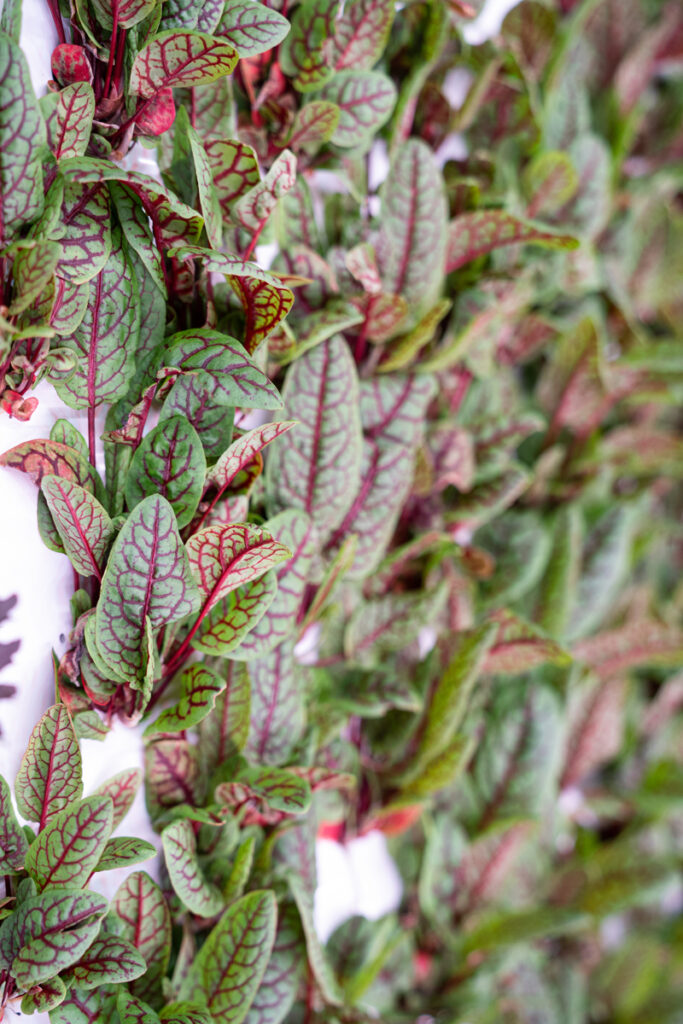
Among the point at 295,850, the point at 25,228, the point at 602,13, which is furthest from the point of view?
the point at 602,13

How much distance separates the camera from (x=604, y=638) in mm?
844

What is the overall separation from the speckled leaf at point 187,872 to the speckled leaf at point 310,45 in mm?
479

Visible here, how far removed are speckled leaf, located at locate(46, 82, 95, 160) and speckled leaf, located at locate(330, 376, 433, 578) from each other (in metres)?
0.26

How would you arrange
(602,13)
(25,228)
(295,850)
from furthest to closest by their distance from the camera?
(602,13), (295,850), (25,228)

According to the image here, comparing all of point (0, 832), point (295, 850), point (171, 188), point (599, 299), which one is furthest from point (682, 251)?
point (0, 832)

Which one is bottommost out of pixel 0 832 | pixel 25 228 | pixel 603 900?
pixel 603 900

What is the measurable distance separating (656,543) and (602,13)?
56 centimetres

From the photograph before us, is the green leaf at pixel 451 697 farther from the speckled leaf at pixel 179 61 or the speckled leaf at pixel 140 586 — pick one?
the speckled leaf at pixel 179 61

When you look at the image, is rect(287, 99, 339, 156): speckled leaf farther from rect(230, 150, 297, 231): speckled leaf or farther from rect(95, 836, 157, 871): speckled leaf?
rect(95, 836, 157, 871): speckled leaf

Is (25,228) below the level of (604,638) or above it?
above

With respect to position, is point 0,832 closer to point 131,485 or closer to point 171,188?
point 131,485

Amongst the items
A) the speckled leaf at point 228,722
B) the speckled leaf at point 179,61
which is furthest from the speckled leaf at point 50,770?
the speckled leaf at point 179,61

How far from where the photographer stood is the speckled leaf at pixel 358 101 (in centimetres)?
54

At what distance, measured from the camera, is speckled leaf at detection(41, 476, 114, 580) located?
0.42 m
